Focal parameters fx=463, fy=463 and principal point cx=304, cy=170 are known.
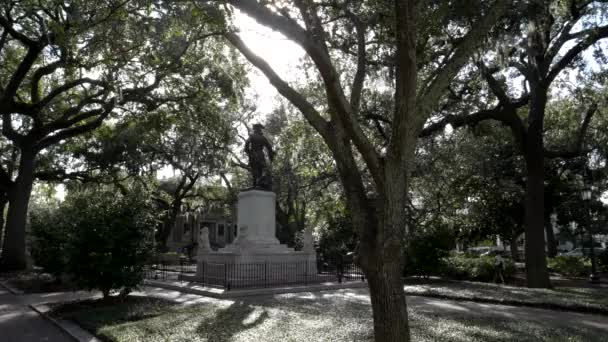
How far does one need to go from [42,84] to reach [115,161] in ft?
24.2

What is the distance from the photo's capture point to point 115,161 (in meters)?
34.3

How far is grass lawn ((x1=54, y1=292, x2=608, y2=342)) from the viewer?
8.41 meters

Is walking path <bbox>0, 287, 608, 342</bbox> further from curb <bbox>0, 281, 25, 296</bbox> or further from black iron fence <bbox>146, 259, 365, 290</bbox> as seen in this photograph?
black iron fence <bbox>146, 259, 365, 290</bbox>

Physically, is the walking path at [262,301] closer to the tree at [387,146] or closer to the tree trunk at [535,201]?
the tree trunk at [535,201]

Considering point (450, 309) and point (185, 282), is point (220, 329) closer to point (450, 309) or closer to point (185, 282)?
point (450, 309)

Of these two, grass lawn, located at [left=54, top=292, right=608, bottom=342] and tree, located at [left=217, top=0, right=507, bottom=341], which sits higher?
tree, located at [left=217, top=0, right=507, bottom=341]

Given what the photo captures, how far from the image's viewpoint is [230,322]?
988 cm

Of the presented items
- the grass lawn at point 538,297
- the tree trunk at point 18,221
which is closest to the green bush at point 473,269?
the grass lawn at point 538,297

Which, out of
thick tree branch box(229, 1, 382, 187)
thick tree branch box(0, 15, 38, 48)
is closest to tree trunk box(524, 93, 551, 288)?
thick tree branch box(229, 1, 382, 187)

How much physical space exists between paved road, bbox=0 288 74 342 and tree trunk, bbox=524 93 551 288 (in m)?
15.7

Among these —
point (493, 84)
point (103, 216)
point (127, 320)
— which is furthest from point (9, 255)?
point (493, 84)

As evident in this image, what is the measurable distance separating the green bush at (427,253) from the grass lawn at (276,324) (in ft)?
27.4

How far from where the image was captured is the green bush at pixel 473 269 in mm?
21125

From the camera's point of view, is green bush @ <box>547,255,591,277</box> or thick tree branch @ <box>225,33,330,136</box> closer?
thick tree branch @ <box>225,33,330,136</box>
